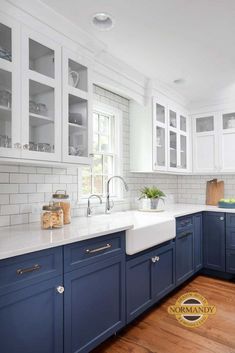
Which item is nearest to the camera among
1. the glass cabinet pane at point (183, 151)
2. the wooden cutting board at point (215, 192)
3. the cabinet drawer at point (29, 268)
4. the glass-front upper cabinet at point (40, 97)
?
the cabinet drawer at point (29, 268)

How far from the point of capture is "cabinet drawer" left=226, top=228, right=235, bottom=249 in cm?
323

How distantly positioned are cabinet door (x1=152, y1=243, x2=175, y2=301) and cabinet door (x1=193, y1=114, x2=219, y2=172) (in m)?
1.64

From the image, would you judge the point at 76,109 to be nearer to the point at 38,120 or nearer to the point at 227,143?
the point at 38,120

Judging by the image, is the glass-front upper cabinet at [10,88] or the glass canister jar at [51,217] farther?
the glass canister jar at [51,217]

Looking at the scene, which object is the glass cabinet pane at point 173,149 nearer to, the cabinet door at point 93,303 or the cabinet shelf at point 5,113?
the cabinet door at point 93,303

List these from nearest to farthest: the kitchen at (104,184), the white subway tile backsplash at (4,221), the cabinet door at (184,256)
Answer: the kitchen at (104,184) → the white subway tile backsplash at (4,221) → the cabinet door at (184,256)

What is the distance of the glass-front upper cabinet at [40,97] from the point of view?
1714 millimetres

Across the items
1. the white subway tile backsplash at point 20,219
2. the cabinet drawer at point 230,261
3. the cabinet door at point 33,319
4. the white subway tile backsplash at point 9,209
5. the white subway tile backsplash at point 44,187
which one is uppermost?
the white subway tile backsplash at point 44,187

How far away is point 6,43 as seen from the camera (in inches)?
64.6

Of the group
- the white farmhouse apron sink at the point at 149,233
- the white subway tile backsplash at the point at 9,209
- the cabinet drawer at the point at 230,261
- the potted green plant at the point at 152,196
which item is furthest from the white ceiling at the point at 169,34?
the cabinet drawer at the point at 230,261

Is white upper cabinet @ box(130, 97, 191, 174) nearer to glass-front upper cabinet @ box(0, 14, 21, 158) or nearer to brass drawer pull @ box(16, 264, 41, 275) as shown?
glass-front upper cabinet @ box(0, 14, 21, 158)

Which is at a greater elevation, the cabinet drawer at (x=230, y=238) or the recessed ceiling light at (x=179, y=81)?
the recessed ceiling light at (x=179, y=81)

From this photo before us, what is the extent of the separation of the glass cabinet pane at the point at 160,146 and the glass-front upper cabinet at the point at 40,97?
5.37 feet

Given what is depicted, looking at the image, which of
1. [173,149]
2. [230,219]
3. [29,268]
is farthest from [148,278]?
[173,149]
